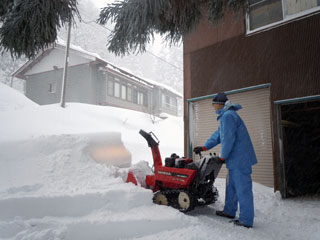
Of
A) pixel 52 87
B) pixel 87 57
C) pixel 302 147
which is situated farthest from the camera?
pixel 52 87

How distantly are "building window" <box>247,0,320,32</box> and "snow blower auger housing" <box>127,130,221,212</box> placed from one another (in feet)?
11.9

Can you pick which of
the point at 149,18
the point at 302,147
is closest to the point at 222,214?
the point at 149,18

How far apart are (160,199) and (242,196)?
4.29 feet

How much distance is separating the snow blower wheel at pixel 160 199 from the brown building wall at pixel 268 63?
2.98 meters

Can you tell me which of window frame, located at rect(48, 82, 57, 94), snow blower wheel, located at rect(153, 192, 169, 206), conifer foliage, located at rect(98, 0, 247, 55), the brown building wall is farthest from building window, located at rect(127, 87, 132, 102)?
snow blower wheel, located at rect(153, 192, 169, 206)

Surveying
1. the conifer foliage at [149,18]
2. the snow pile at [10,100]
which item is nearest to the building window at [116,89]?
the snow pile at [10,100]

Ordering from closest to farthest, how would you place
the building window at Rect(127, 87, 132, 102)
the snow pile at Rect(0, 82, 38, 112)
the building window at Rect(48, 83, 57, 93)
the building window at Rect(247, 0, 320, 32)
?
the building window at Rect(247, 0, 320, 32), the snow pile at Rect(0, 82, 38, 112), the building window at Rect(48, 83, 57, 93), the building window at Rect(127, 87, 132, 102)

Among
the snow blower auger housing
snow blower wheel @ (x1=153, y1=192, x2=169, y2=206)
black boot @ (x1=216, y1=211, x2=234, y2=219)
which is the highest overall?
the snow blower auger housing

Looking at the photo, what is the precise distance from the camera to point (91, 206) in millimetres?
3518

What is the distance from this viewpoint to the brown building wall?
17.9ft

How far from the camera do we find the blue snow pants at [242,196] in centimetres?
362

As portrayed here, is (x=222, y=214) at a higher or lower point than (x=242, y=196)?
lower

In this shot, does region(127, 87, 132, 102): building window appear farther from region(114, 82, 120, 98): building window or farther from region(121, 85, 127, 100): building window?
region(114, 82, 120, 98): building window

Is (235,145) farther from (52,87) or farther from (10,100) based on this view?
(52,87)
